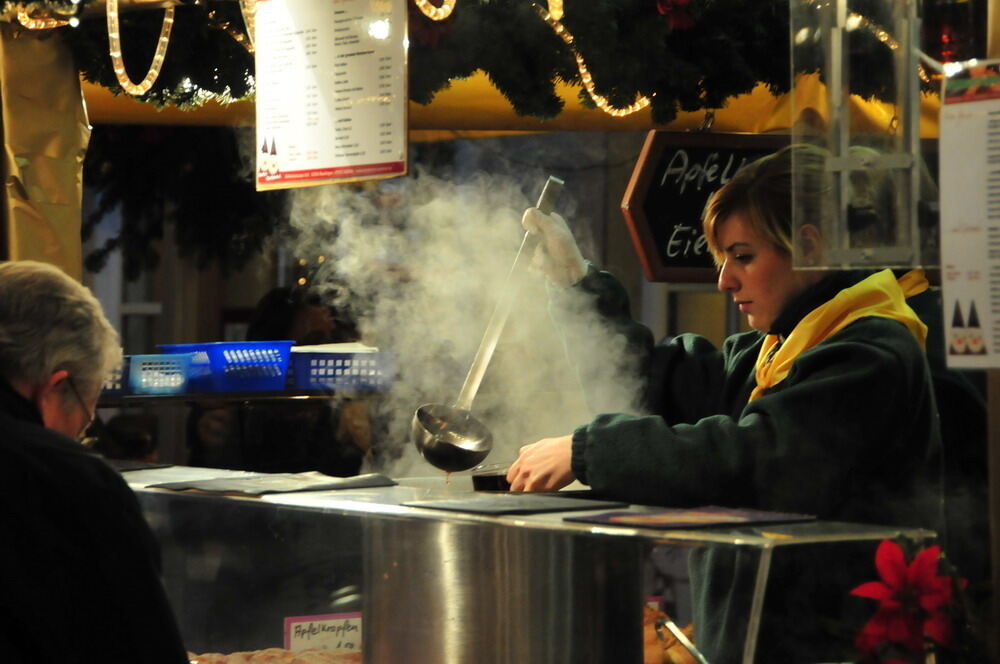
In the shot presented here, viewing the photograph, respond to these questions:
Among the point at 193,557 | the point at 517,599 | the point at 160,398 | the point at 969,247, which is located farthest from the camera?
the point at 160,398

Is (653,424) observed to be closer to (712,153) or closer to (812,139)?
(812,139)

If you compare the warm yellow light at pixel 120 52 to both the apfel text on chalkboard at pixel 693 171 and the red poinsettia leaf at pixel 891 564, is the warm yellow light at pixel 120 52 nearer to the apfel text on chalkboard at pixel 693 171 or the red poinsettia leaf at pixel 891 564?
the apfel text on chalkboard at pixel 693 171

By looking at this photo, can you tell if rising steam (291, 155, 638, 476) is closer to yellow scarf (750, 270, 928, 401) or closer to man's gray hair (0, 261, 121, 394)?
yellow scarf (750, 270, 928, 401)

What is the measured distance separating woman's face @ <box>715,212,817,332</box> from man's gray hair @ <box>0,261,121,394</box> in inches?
47.5

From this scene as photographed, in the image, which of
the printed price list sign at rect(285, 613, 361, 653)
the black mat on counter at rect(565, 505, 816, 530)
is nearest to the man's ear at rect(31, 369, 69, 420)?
the printed price list sign at rect(285, 613, 361, 653)

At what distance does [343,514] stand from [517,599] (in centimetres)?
36

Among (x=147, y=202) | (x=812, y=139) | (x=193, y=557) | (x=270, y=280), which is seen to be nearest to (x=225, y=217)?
(x=147, y=202)

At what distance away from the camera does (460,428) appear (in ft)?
9.11

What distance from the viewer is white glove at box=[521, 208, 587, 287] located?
2996 millimetres

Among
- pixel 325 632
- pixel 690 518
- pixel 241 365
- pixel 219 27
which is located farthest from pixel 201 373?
pixel 690 518

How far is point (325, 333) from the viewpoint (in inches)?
187

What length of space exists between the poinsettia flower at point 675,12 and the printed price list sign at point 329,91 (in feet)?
1.81

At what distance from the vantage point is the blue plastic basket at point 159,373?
3811 millimetres

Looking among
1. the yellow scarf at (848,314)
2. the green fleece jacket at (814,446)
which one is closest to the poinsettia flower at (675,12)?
the yellow scarf at (848,314)
